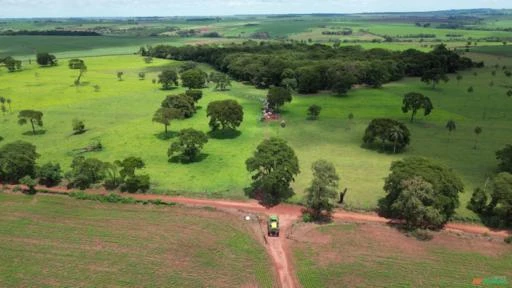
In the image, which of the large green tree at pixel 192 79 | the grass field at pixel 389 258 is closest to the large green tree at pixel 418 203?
the grass field at pixel 389 258

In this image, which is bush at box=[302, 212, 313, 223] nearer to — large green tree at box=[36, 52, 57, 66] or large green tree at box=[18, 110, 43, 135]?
large green tree at box=[18, 110, 43, 135]

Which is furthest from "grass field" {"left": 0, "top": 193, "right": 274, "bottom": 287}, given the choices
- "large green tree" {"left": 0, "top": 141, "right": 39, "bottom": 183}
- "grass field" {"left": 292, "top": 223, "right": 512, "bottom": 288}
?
"large green tree" {"left": 0, "top": 141, "right": 39, "bottom": 183}

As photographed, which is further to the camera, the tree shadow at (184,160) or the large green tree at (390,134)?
the large green tree at (390,134)

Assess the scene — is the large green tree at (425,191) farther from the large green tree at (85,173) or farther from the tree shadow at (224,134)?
the large green tree at (85,173)

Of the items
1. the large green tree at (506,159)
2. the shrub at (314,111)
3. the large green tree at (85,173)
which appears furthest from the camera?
the shrub at (314,111)

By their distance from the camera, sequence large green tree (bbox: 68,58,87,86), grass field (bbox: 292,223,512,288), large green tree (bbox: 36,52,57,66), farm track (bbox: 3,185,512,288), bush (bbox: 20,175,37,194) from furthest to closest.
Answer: large green tree (bbox: 36,52,57,66), large green tree (bbox: 68,58,87,86), bush (bbox: 20,175,37,194), farm track (bbox: 3,185,512,288), grass field (bbox: 292,223,512,288)
